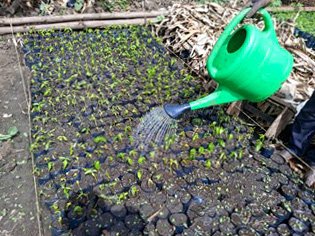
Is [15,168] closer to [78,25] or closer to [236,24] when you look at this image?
[236,24]

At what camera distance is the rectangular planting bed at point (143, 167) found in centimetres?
215

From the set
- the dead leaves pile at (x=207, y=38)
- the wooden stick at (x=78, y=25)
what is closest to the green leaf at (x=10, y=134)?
the wooden stick at (x=78, y=25)

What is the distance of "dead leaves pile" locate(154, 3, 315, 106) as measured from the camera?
125 inches

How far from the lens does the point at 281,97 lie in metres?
2.86

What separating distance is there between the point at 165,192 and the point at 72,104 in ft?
4.40

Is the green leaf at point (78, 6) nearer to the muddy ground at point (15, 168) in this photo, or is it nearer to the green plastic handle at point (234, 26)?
the muddy ground at point (15, 168)

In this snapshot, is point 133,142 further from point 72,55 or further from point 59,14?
point 59,14

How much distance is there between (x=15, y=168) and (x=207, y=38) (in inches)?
106

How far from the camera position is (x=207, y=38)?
13.1ft

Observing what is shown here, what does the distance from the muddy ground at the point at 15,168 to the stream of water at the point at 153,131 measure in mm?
911

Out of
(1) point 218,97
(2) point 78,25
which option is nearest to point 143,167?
(1) point 218,97

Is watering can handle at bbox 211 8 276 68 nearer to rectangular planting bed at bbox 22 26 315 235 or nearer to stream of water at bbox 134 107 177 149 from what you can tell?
stream of water at bbox 134 107 177 149

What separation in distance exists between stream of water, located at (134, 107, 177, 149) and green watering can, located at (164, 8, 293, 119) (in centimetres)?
63

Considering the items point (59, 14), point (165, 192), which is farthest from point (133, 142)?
point (59, 14)
